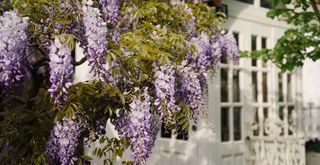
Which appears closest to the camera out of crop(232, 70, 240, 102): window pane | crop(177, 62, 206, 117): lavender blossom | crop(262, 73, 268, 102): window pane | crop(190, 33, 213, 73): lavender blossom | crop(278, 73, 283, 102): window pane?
crop(177, 62, 206, 117): lavender blossom

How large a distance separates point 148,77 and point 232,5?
3.04 metres

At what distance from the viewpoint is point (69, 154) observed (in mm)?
2354

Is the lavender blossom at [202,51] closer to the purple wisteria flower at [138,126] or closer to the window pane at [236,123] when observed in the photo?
the purple wisteria flower at [138,126]

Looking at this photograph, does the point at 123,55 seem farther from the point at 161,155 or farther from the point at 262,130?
the point at 262,130

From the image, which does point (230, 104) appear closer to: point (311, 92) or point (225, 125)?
point (225, 125)

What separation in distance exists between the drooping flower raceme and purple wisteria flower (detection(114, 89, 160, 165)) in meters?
0.57

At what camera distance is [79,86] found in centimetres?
234

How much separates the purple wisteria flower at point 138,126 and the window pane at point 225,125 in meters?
2.72

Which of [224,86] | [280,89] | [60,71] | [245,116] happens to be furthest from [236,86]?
[60,71]

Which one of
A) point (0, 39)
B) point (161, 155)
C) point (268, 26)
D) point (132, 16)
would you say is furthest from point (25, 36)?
point (268, 26)

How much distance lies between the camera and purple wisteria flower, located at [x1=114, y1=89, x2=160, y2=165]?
2365 mm

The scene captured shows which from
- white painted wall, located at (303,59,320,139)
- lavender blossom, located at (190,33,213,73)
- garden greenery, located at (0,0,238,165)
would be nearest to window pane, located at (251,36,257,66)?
white painted wall, located at (303,59,320,139)

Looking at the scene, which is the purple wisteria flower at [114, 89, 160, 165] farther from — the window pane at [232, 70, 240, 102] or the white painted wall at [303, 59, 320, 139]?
the white painted wall at [303, 59, 320, 139]

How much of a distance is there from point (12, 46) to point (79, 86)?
1.27ft
